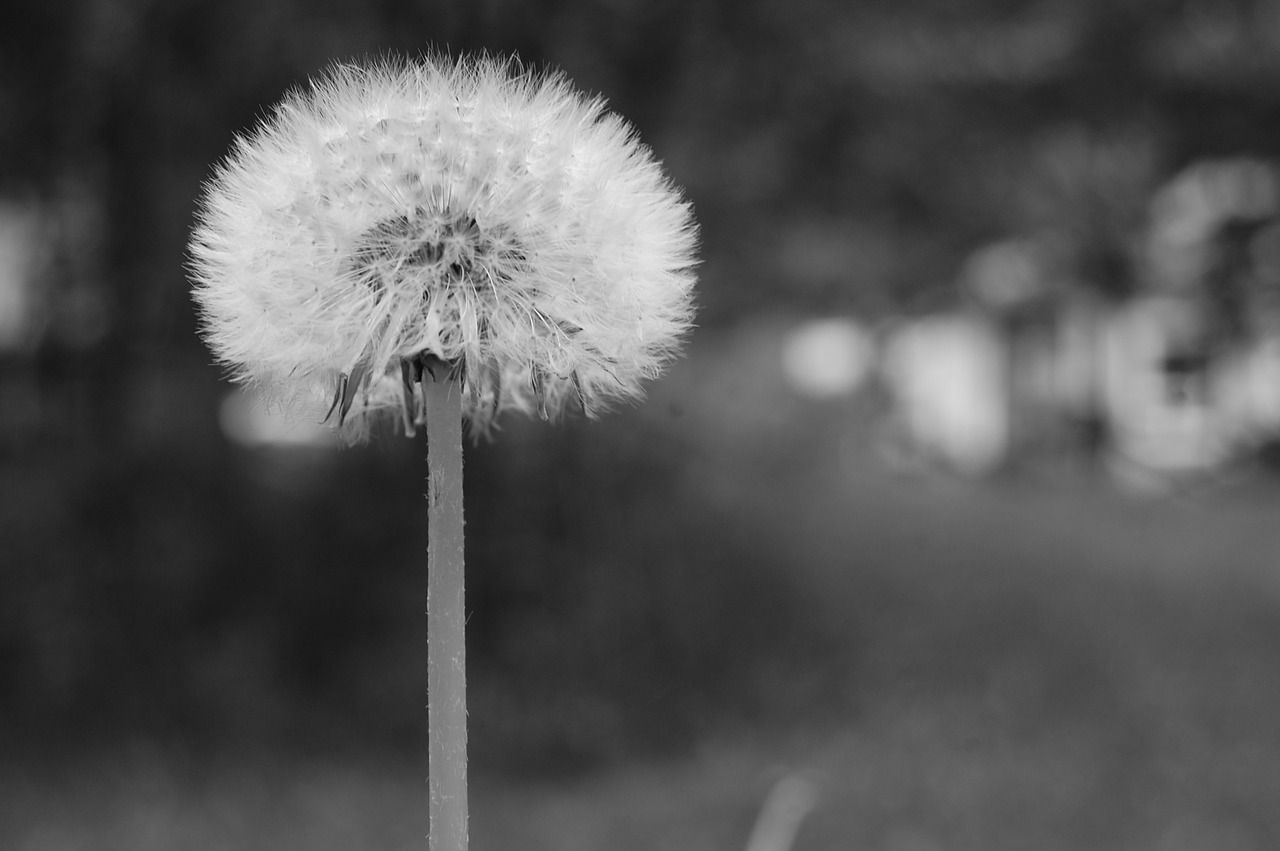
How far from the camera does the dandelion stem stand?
75 cm

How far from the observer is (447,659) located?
763 millimetres

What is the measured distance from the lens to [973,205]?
814 centimetres

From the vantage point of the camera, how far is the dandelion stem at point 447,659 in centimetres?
75

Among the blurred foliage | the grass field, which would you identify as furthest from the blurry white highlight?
the blurred foliage

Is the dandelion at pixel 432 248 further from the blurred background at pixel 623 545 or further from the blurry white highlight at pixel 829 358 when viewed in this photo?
the blurry white highlight at pixel 829 358

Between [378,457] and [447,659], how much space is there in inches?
222

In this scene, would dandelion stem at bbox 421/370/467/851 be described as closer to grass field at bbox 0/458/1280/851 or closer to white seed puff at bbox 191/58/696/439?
white seed puff at bbox 191/58/696/439

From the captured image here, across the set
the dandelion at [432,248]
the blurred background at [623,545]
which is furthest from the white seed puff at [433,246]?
the blurred background at [623,545]

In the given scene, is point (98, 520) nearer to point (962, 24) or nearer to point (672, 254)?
point (962, 24)

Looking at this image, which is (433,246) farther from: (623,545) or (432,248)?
(623,545)

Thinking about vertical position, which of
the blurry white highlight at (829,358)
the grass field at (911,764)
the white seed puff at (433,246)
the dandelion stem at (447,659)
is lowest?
the grass field at (911,764)

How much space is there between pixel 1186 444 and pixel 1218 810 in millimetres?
15107

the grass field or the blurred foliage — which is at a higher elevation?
the blurred foliage

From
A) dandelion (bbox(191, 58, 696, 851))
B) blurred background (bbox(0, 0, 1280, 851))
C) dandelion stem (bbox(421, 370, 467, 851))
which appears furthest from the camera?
blurred background (bbox(0, 0, 1280, 851))
